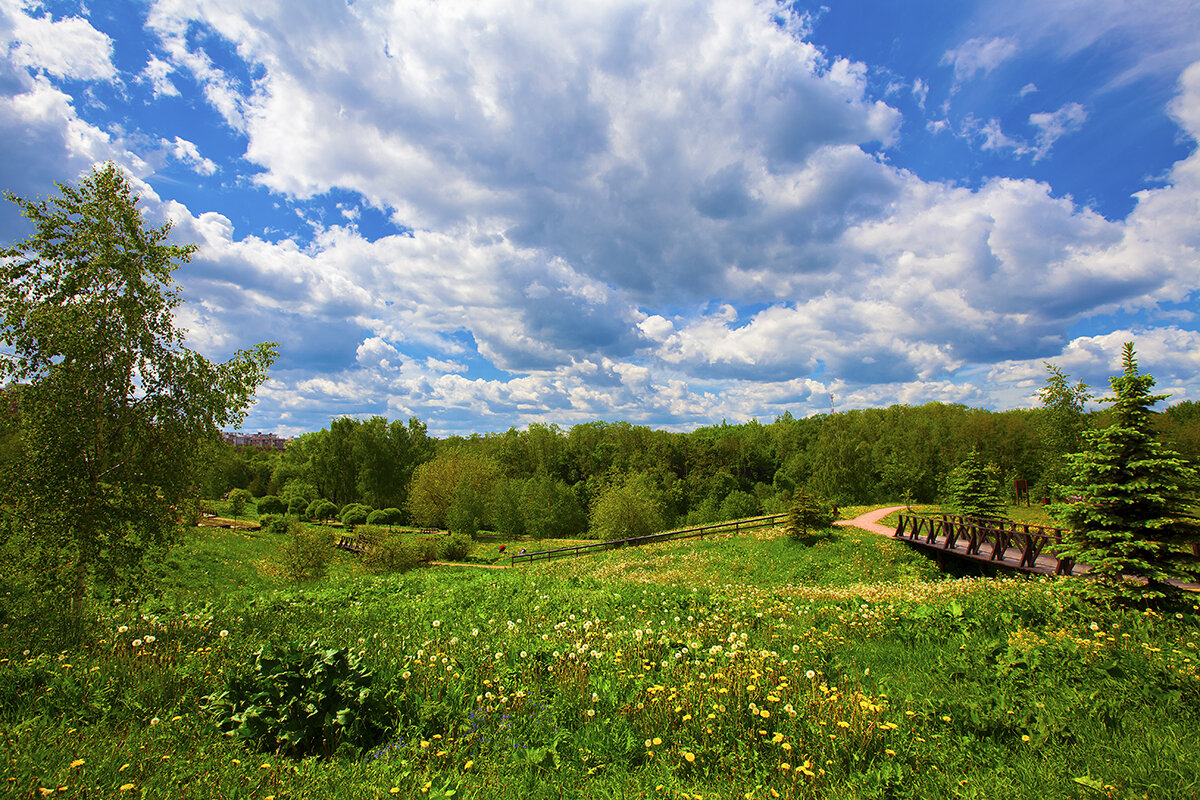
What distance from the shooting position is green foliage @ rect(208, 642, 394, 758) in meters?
4.42

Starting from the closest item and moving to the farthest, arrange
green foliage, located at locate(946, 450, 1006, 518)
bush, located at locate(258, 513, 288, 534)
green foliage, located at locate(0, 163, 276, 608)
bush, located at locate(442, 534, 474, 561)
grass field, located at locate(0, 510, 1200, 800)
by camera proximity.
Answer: grass field, located at locate(0, 510, 1200, 800) → green foliage, located at locate(0, 163, 276, 608) → green foliage, located at locate(946, 450, 1006, 518) → bush, located at locate(442, 534, 474, 561) → bush, located at locate(258, 513, 288, 534)

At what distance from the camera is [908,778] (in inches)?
161

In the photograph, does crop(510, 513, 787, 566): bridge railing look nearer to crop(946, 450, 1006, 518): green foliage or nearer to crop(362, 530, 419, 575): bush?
crop(362, 530, 419, 575): bush

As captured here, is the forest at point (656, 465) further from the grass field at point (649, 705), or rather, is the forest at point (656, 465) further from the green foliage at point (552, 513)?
the grass field at point (649, 705)

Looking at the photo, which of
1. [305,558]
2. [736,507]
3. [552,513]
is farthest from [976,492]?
[552,513]

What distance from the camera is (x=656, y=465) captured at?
75562 millimetres

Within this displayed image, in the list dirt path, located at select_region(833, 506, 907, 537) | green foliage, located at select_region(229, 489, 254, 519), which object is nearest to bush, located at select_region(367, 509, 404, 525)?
green foliage, located at select_region(229, 489, 254, 519)

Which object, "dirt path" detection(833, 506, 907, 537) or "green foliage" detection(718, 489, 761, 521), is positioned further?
"green foliage" detection(718, 489, 761, 521)

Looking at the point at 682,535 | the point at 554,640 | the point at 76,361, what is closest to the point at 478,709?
the point at 554,640

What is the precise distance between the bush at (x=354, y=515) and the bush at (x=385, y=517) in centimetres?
80

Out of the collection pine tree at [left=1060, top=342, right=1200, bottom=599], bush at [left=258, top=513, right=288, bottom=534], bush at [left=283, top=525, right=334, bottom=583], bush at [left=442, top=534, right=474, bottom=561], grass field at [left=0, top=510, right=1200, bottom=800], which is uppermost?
pine tree at [left=1060, top=342, right=1200, bottom=599]

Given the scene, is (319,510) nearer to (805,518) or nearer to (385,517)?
(385,517)

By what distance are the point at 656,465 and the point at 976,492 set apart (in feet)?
168

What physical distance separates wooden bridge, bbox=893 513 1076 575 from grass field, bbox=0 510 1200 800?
8.16 m
